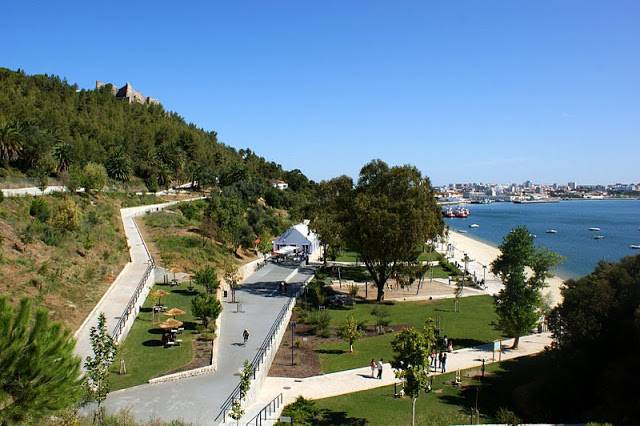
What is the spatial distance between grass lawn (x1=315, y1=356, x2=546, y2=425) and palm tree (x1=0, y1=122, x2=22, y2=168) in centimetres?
3816

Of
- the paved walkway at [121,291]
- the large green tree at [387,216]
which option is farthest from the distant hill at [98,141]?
the large green tree at [387,216]

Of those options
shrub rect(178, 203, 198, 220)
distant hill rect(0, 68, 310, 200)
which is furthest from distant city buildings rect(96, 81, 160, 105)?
shrub rect(178, 203, 198, 220)

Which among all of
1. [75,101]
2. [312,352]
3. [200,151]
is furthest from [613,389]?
[75,101]

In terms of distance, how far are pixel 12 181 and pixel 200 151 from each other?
2200 inches

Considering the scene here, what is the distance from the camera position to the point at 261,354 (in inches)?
803

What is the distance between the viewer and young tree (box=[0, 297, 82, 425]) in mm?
9516

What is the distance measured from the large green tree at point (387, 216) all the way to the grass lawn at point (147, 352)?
42.6 ft

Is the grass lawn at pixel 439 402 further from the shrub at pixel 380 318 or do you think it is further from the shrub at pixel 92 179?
the shrub at pixel 92 179

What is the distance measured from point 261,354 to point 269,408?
3.84 metres

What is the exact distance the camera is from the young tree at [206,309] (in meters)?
24.2

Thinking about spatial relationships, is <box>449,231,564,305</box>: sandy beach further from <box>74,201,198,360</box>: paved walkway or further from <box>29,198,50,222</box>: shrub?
<box>29,198,50,222</box>: shrub

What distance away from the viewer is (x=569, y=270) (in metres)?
61.8

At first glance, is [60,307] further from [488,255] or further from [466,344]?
[488,255]

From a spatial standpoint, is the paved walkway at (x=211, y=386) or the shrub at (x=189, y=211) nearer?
the paved walkway at (x=211, y=386)
